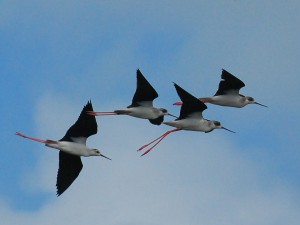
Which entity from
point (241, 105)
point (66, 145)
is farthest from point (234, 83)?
point (66, 145)

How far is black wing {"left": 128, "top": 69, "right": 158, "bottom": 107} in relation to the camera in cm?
3975

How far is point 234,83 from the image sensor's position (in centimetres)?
4219

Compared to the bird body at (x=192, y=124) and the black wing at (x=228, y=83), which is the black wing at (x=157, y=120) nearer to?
the bird body at (x=192, y=124)

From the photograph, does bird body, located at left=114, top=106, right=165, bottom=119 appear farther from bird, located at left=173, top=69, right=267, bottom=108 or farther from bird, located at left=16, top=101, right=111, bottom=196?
bird, located at left=173, top=69, right=267, bottom=108

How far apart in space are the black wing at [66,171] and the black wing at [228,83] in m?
5.95

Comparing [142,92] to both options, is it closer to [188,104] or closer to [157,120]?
[188,104]

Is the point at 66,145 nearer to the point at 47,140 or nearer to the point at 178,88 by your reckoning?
the point at 47,140

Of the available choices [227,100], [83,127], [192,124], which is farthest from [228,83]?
[83,127]

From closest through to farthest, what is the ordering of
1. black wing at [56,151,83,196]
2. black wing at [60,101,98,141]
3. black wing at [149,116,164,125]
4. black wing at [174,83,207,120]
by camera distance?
black wing at [174,83,207,120] < black wing at [60,101,98,141] < black wing at [56,151,83,196] < black wing at [149,116,164,125]

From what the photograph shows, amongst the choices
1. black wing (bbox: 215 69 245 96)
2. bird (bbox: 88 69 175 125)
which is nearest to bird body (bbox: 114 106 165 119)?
bird (bbox: 88 69 175 125)

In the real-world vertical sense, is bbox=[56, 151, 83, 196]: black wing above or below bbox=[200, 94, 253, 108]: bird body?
below

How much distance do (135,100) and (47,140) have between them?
3.40m

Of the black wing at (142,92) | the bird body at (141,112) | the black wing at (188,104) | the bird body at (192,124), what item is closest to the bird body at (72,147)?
the bird body at (141,112)

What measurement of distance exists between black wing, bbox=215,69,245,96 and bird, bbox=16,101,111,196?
5.00 meters
